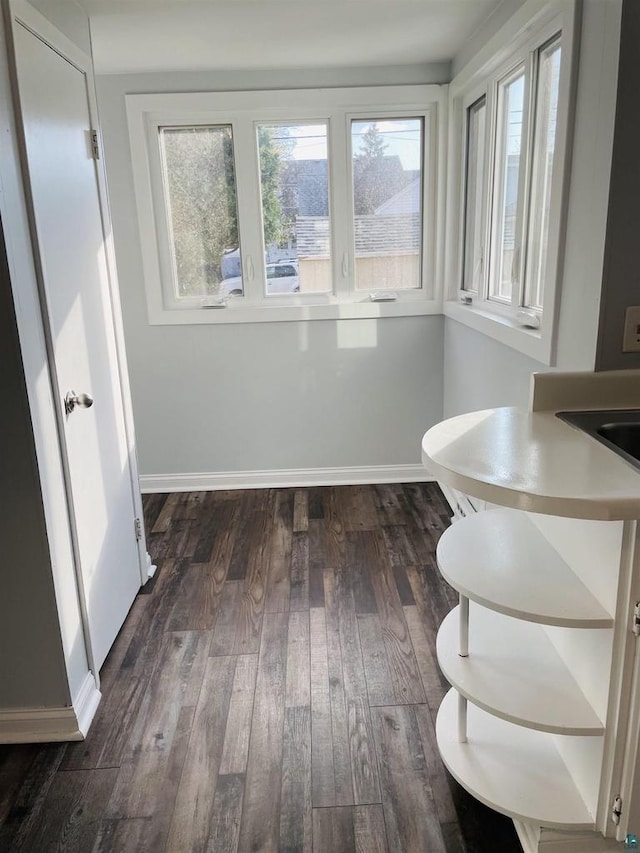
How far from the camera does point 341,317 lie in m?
3.44

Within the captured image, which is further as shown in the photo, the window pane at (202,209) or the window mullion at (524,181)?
the window pane at (202,209)

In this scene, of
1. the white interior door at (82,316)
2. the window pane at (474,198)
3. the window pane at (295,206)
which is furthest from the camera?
the window pane at (295,206)

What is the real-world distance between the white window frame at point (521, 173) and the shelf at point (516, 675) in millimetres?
856

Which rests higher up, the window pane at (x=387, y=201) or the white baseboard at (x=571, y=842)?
the window pane at (x=387, y=201)

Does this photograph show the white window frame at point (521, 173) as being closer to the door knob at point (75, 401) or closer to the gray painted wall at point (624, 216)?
the gray painted wall at point (624, 216)

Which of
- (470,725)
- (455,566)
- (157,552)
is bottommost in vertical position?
(157,552)

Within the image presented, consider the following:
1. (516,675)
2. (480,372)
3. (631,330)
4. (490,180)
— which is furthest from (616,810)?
(490,180)

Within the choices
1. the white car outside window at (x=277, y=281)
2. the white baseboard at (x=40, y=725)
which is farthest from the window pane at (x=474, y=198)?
the white baseboard at (x=40, y=725)

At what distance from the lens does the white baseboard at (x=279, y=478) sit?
3.70 m

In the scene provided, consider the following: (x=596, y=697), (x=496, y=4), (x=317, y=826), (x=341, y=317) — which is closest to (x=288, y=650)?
(x=317, y=826)

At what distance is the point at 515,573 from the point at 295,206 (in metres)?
2.56

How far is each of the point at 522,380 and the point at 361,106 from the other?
5.90 ft

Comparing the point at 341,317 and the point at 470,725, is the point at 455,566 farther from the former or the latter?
the point at 341,317

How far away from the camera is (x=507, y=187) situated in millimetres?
2596
